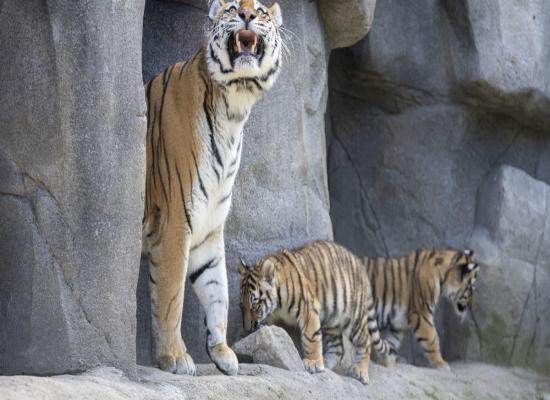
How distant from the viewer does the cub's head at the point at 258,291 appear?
752 centimetres

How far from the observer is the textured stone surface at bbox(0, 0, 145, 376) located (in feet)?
18.9

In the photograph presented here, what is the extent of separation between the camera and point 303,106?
8.30 metres

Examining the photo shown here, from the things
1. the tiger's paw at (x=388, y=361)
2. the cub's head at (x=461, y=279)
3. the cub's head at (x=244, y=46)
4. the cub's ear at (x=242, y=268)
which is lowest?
the tiger's paw at (x=388, y=361)

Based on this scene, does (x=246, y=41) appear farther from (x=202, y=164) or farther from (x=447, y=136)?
(x=447, y=136)

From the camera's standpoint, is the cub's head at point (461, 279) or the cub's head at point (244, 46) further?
the cub's head at point (461, 279)

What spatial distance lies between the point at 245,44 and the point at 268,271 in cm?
148

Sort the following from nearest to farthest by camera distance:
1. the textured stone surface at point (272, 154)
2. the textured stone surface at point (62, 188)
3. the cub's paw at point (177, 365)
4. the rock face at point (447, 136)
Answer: the textured stone surface at point (62, 188) < the cub's paw at point (177, 365) < the textured stone surface at point (272, 154) < the rock face at point (447, 136)

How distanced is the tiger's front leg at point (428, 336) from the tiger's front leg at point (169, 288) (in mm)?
2879

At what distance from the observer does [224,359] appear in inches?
261

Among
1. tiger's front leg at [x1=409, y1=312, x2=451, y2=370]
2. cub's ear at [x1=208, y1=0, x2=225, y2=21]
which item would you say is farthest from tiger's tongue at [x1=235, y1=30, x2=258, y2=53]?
tiger's front leg at [x1=409, y1=312, x2=451, y2=370]

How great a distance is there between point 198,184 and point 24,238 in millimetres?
1171

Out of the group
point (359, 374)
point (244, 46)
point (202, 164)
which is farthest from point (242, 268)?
point (244, 46)

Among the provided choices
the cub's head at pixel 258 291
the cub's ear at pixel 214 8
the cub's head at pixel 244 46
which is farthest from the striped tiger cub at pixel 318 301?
the cub's ear at pixel 214 8

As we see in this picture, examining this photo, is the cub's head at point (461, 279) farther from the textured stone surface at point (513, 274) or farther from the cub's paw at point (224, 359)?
the cub's paw at point (224, 359)
